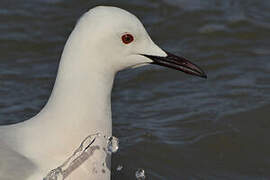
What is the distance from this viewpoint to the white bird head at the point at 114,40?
5.60 meters

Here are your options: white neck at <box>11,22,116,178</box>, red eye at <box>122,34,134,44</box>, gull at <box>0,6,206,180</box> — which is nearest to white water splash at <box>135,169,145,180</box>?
gull at <box>0,6,206,180</box>

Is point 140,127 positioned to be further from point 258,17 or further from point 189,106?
point 258,17

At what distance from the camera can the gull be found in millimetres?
5555

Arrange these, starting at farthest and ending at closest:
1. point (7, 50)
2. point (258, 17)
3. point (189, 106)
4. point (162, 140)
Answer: point (258, 17) → point (7, 50) → point (189, 106) → point (162, 140)

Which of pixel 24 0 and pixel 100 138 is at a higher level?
pixel 24 0

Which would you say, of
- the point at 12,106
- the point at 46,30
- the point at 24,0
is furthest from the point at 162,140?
the point at 24,0

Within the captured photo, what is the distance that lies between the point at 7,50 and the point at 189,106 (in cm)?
240

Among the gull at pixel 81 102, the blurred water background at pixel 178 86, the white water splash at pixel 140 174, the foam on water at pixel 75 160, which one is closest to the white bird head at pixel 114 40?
the gull at pixel 81 102

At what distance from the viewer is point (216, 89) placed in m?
8.41

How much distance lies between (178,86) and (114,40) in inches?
114

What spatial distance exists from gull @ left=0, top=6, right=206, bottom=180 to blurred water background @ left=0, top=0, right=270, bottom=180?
4.40 ft

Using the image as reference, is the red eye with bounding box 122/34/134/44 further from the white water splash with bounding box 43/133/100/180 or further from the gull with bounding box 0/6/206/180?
the white water splash with bounding box 43/133/100/180

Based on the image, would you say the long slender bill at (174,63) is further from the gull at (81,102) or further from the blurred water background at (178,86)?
the blurred water background at (178,86)

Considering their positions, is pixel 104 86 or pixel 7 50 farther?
pixel 7 50
